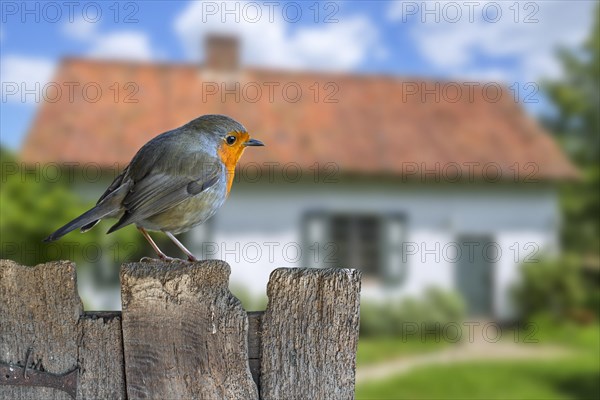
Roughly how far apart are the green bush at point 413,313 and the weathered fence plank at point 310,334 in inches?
450

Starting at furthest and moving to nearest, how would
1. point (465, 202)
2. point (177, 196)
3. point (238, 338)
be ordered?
point (465, 202) < point (177, 196) < point (238, 338)

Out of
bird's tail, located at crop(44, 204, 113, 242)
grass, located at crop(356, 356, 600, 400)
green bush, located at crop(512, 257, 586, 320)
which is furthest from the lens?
green bush, located at crop(512, 257, 586, 320)

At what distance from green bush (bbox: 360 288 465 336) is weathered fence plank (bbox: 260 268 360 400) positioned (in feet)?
37.5

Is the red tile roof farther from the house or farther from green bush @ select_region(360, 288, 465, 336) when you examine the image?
green bush @ select_region(360, 288, 465, 336)

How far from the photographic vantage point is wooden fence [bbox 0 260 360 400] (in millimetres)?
2209

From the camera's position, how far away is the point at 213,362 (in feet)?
7.24

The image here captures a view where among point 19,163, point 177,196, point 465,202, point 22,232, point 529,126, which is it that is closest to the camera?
point 177,196

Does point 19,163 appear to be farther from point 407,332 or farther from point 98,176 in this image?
point 407,332

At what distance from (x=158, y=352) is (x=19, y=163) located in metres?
11.2

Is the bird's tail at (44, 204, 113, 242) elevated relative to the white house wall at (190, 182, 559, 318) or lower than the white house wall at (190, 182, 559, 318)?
lower

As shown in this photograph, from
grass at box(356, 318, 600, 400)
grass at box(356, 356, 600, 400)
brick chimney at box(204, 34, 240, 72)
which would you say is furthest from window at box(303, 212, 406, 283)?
brick chimney at box(204, 34, 240, 72)

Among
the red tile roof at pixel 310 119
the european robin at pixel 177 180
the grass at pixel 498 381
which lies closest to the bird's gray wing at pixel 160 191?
the european robin at pixel 177 180

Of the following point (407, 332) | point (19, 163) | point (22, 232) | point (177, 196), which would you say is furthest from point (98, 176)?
point (177, 196)

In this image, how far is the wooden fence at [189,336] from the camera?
7.25 feet
